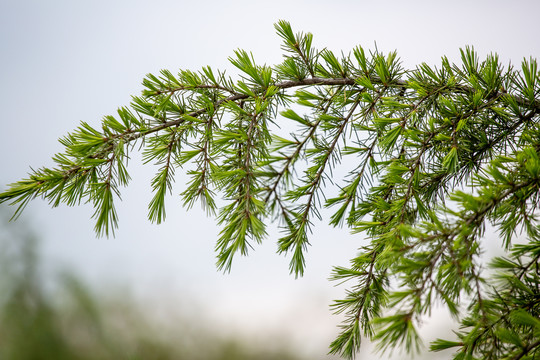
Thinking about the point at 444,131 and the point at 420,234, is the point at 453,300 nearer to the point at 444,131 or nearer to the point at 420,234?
the point at 420,234

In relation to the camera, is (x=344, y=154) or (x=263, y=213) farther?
(x=344, y=154)

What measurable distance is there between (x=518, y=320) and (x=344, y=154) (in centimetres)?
32

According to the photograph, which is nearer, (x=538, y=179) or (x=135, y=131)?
(x=538, y=179)

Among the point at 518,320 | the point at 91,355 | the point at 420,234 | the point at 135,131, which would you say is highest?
the point at 135,131

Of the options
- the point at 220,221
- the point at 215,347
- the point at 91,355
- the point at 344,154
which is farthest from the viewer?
the point at 215,347

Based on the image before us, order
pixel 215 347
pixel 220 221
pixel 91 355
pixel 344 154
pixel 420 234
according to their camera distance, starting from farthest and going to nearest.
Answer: pixel 215 347, pixel 91 355, pixel 344 154, pixel 220 221, pixel 420 234

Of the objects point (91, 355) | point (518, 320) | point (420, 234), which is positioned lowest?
point (518, 320)

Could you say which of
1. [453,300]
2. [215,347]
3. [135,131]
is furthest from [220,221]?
[215,347]

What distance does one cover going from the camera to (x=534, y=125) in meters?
0.68

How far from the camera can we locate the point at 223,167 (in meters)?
0.70

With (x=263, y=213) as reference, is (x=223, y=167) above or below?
above

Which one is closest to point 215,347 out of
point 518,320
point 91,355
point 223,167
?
point 91,355

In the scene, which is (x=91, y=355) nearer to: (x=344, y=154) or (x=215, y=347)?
(x=215, y=347)

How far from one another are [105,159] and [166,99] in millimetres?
121
